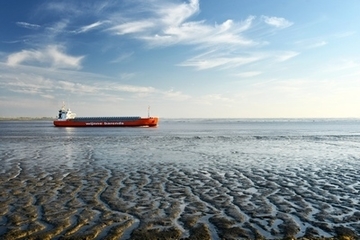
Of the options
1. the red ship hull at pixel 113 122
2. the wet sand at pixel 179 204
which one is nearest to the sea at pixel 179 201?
the wet sand at pixel 179 204

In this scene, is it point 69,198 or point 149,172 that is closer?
point 69,198

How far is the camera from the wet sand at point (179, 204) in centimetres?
638

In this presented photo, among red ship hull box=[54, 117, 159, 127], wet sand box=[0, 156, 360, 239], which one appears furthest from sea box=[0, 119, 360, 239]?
red ship hull box=[54, 117, 159, 127]

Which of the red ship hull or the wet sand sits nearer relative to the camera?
the wet sand

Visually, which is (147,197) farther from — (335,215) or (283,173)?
(283,173)

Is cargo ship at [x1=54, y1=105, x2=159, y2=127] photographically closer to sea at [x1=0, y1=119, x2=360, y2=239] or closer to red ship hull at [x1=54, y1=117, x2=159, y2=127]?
red ship hull at [x1=54, y1=117, x2=159, y2=127]

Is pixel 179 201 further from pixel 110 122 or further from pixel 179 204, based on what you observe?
pixel 110 122

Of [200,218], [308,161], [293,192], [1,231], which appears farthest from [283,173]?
[1,231]

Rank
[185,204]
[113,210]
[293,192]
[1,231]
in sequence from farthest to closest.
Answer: [293,192]
[185,204]
[113,210]
[1,231]

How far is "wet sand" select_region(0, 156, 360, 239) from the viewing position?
20.9 ft

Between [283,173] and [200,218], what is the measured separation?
7.74 metres

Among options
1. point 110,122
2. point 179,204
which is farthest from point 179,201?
point 110,122

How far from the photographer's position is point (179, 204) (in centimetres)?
862

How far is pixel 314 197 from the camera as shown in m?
9.45
